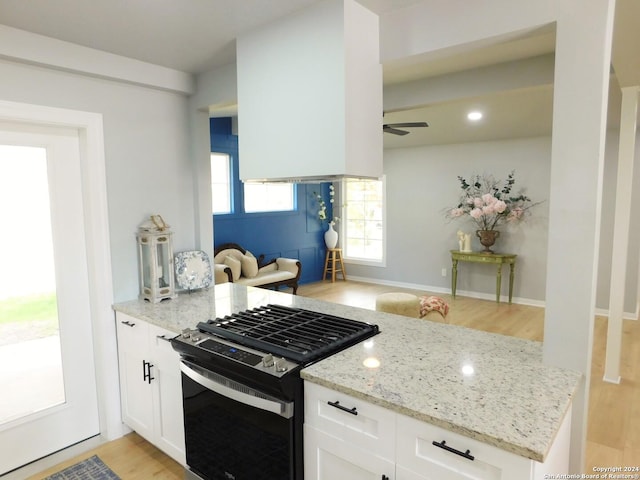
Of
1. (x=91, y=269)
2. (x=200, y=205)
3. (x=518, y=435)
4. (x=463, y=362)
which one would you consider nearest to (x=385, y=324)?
(x=463, y=362)

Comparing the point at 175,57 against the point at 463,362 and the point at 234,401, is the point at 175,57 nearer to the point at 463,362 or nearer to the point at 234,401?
the point at 234,401

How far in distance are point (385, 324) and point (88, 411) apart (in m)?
1.95

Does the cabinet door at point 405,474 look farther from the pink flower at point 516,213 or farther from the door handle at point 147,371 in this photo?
the pink flower at point 516,213

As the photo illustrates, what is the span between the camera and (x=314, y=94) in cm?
181

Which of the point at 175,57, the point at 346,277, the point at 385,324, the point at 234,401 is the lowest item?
the point at 346,277

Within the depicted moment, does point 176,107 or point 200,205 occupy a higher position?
point 176,107

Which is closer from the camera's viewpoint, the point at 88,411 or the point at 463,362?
the point at 463,362

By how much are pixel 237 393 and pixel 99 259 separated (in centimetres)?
135

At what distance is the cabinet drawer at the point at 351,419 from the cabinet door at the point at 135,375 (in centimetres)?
123

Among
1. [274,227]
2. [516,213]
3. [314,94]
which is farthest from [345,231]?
[314,94]

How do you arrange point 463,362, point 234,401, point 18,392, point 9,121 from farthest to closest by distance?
1. point 18,392
2. point 9,121
3. point 234,401
4. point 463,362

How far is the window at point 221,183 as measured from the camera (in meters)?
6.18

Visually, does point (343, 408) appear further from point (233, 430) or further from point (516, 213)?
point (516, 213)

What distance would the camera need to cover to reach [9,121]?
85.4 inches
